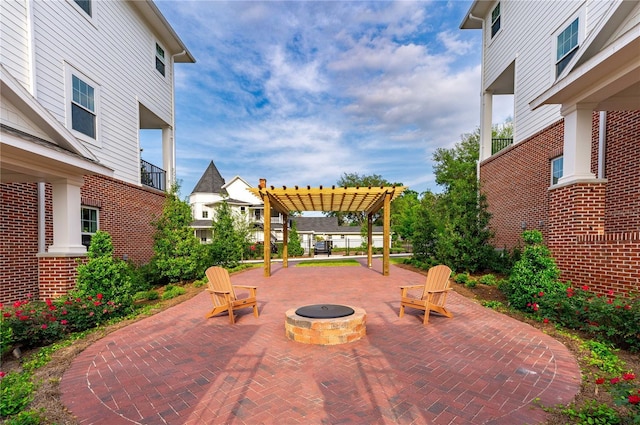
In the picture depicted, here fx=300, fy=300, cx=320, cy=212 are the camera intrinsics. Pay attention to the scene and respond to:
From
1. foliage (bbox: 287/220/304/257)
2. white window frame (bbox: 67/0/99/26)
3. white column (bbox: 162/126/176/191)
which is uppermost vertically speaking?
white window frame (bbox: 67/0/99/26)

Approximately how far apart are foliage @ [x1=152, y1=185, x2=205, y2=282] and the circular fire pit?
667 centimetres

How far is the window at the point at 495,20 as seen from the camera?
13152mm

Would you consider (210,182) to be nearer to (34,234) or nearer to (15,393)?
(34,234)

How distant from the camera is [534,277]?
19.4ft

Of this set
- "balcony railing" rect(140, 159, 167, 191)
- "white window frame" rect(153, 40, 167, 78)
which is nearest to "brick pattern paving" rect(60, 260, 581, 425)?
"balcony railing" rect(140, 159, 167, 191)

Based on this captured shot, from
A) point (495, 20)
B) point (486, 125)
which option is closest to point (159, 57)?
point (495, 20)

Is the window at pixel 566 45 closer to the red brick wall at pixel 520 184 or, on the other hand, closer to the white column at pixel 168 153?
the red brick wall at pixel 520 184

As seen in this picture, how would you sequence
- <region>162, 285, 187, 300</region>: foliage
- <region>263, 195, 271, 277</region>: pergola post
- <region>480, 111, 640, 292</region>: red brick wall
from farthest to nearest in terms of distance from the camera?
<region>263, 195, 271, 277</region>: pergola post → <region>162, 285, 187, 300</region>: foliage → <region>480, 111, 640, 292</region>: red brick wall

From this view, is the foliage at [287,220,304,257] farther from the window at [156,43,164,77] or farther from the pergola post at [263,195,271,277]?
the window at [156,43,164,77]

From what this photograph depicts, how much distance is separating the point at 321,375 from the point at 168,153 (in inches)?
549

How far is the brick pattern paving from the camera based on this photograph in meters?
2.87

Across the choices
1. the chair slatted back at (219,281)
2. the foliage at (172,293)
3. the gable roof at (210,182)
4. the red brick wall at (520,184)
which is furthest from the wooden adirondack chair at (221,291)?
the gable roof at (210,182)

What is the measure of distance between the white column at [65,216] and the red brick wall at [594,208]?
32.3 ft

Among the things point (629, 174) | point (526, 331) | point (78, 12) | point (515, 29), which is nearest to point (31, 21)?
point (78, 12)
